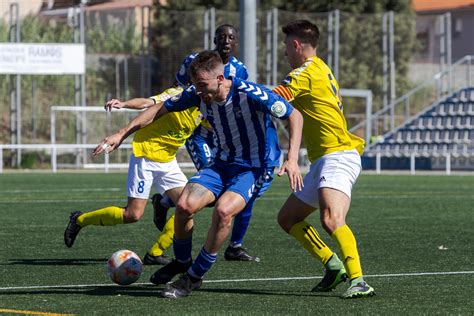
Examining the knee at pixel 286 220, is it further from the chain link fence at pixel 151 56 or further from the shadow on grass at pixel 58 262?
the chain link fence at pixel 151 56

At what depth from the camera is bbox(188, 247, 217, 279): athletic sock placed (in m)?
7.53

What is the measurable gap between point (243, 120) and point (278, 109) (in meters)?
0.34

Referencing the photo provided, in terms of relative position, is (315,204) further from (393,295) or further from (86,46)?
(86,46)

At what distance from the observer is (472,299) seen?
291 inches

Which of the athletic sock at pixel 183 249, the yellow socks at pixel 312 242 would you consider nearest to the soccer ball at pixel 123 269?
the athletic sock at pixel 183 249

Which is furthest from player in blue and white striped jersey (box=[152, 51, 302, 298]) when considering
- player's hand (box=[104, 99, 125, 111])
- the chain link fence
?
the chain link fence

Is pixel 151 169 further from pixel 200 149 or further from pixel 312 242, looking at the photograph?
pixel 312 242

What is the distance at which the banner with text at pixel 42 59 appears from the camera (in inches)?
1251

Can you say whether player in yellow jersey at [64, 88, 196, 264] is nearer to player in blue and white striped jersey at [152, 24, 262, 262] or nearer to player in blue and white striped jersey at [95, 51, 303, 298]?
player in blue and white striped jersey at [152, 24, 262, 262]

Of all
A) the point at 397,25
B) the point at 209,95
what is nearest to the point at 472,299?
the point at 209,95

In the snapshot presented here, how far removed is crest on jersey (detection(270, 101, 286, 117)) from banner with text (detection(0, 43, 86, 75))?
2510 cm

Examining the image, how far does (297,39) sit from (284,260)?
254 centimetres

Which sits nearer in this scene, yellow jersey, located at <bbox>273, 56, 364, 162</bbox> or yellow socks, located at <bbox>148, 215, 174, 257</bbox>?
yellow jersey, located at <bbox>273, 56, 364, 162</bbox>

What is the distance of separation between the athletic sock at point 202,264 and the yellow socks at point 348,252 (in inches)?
32.7
